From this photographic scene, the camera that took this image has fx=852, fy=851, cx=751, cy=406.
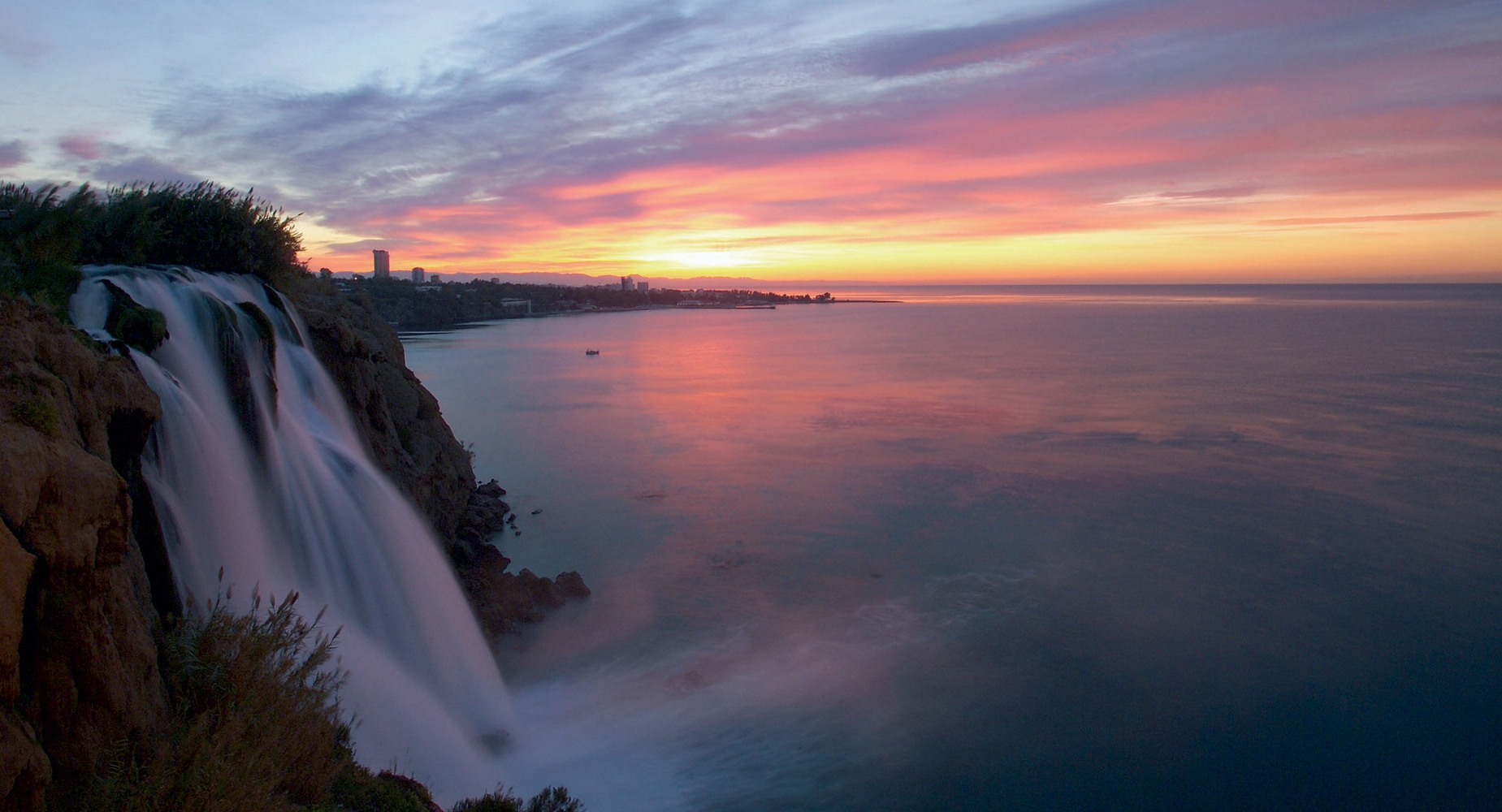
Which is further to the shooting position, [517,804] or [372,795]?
[517,804]

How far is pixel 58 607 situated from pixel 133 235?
293 inches

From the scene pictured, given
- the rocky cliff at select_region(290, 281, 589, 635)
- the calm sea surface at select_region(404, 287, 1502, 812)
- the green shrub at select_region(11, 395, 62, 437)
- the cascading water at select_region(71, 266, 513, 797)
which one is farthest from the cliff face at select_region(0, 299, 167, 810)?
the rocky cliff at select_region(290, 281, 589, 635)

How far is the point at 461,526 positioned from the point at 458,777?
721cm

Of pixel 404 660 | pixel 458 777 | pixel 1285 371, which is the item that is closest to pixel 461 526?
pixel 404 660

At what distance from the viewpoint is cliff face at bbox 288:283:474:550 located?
407 inches

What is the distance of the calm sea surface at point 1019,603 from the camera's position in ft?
25.8

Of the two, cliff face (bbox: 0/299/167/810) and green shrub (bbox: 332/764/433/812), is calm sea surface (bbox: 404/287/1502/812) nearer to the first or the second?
green shrub (bbox: 332/764/433/812)

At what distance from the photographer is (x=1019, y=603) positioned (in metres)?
11.3

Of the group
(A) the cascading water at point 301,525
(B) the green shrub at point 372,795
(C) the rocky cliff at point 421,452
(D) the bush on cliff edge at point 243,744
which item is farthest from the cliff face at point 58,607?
(C) the rocky cliff at point 421,452

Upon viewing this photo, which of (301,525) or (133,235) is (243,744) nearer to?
(301,525)

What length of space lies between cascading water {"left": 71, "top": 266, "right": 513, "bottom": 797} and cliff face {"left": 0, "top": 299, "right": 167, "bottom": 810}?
156 centimetres

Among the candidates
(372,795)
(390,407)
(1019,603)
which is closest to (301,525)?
(372,795)

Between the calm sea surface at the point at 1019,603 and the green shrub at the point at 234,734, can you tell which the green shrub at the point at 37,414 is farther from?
the calm sea surface at the point at 1019,603

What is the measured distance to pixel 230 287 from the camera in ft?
30.1
